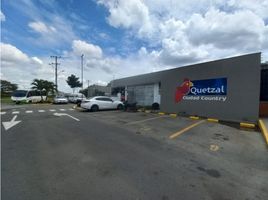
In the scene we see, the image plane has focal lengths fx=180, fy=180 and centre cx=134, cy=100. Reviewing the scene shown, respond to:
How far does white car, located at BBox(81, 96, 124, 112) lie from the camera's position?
1814 cm

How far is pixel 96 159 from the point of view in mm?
4887

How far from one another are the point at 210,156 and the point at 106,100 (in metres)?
14.9

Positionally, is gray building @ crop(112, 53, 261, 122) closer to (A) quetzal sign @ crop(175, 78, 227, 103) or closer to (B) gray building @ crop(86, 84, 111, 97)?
(A) quetzal sign @ crop(175, 78, 227, 103)

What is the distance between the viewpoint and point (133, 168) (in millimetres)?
4344

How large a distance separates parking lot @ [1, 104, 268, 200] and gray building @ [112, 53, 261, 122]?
14.1ft

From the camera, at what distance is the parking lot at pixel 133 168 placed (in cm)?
331

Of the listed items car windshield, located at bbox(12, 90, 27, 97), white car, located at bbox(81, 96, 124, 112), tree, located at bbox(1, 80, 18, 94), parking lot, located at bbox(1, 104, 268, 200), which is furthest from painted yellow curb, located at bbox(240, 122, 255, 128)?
tree, located at bbox(1, 80, 18, 94)

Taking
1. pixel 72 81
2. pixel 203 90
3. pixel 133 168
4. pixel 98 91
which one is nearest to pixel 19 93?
pixel 98 91

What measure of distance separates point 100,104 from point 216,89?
36.8 feet

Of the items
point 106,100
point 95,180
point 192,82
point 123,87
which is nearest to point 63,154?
point 95,180

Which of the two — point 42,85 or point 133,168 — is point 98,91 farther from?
point 133,168

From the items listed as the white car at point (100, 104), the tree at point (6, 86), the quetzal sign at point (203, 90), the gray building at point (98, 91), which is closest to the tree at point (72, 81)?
the gray building at point (98, 91)

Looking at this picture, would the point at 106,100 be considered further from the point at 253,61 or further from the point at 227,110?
the point at 253,61

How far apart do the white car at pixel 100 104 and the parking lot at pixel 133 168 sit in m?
10.9
